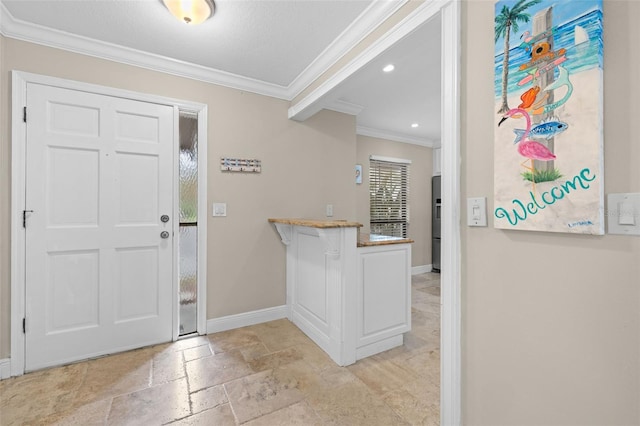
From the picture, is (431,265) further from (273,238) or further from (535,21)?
(535,21)

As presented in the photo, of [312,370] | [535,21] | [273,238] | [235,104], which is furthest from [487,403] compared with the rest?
[235,104]

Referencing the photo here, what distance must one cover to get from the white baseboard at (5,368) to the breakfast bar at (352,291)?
2152 mm

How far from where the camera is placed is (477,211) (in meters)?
1.21

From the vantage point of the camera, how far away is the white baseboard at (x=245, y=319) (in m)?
2.61

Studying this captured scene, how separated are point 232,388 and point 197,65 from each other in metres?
2.65

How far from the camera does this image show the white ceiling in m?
1.75

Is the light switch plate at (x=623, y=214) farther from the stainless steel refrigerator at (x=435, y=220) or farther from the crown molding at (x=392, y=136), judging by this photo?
the stainless steel refrigerator at (x=435, y=220)

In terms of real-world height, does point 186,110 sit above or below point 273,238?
above

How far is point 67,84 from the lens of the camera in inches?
82.2

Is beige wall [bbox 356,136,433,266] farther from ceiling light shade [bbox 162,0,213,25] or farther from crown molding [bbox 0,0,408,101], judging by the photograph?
ceiling light shade [bbox 162,0,213,25]

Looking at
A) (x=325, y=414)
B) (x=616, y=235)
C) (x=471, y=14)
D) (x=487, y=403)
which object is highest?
(x=471, y=14)

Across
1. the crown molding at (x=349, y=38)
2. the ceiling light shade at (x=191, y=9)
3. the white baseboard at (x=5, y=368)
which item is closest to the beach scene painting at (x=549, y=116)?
the crown molding at (x=349, y=38)

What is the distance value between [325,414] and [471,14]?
2200 millimetres

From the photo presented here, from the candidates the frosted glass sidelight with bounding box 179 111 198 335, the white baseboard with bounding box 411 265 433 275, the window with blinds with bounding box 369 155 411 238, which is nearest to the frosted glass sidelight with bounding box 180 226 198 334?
the frosted glass sidelight with bounding box 179 111 198 335
